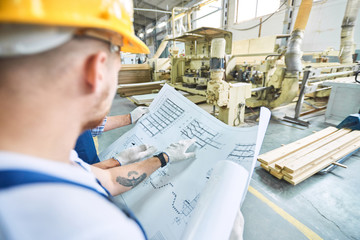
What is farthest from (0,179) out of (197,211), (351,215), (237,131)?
(351,215)

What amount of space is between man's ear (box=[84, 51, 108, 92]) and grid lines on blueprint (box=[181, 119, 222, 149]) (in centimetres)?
66

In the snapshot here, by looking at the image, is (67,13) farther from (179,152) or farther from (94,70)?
(179,152)

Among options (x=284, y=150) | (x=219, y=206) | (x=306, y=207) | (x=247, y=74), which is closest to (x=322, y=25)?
(x=247, y=74)

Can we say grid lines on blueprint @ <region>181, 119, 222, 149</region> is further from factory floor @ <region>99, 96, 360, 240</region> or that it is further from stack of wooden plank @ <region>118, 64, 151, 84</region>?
A: stack of wooden plank @ <region>118, 64, 151, 84</region>

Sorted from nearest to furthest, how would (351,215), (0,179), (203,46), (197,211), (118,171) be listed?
(0,179) → (197,211) → (118,171) → (351,215) → (203,46)

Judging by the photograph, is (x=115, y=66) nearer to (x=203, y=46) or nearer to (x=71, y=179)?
(x=71, y=179)

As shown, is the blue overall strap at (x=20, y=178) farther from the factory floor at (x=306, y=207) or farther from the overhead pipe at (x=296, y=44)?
the overhead pipe at (x=296, y=44)

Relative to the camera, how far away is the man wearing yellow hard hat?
24 cm

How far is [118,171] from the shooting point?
2.75ft

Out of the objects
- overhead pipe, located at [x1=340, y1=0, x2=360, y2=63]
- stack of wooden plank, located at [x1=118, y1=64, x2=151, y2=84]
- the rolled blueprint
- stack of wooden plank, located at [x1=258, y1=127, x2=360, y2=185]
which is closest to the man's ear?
the rolled blueprint

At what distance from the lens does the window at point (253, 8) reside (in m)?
7.55

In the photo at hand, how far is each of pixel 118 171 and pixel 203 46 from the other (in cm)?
407

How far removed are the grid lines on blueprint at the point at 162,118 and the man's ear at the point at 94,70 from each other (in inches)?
30.2

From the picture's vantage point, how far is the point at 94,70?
329mm
